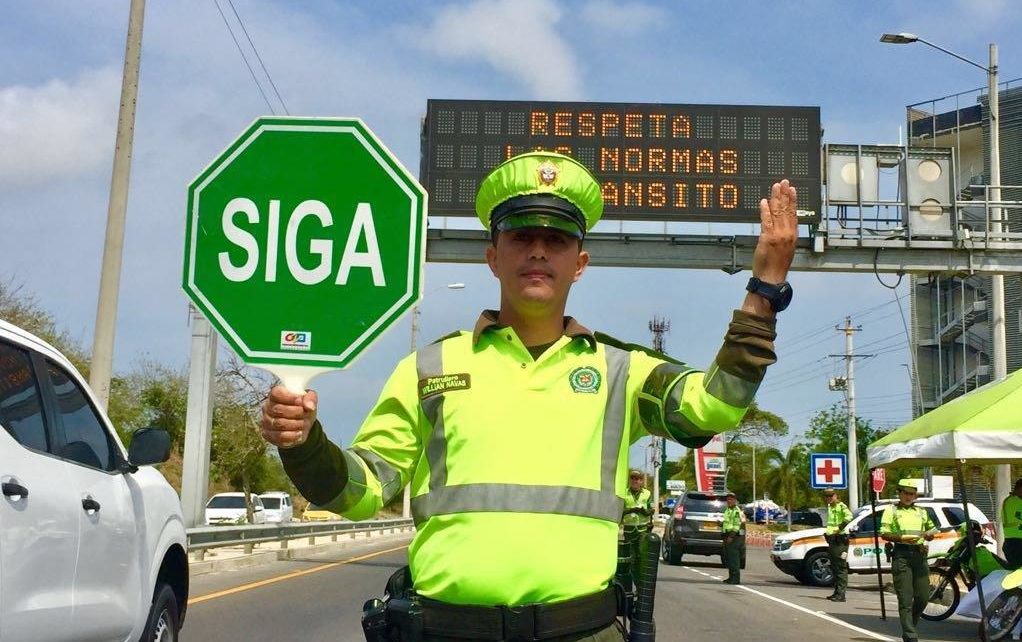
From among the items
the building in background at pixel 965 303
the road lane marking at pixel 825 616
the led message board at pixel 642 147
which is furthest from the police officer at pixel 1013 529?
the building in background at pixel 965 303

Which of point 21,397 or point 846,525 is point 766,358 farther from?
point 846,525

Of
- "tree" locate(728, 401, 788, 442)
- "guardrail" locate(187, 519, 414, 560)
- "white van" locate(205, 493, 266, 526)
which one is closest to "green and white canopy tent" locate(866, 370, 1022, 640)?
"guardrail" locate(187, 519, 414, 560)

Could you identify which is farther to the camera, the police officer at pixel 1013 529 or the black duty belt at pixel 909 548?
the black duty belt at pixel 909 548

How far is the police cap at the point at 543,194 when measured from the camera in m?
3.01

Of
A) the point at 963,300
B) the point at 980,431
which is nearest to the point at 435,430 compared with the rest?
the point at 980,431

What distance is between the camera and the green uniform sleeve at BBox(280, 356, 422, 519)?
271 cm

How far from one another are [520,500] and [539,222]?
647 mm

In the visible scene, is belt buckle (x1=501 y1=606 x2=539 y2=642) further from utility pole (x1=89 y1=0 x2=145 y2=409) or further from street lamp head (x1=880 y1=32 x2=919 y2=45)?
street lamp head (x1=880 y1=32 x2=919 y2=45)

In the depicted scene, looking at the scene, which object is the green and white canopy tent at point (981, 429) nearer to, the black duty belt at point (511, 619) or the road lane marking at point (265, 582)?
the road lane marking at point (265, 582)

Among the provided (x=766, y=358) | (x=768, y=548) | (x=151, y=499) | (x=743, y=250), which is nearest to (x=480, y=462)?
(x=766, y=358)

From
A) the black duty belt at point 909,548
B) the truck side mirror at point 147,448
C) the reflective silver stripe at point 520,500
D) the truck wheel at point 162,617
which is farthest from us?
the black duty belt at point 909,548

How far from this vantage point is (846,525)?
22.6 meters

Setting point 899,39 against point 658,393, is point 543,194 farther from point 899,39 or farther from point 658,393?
point 899,39

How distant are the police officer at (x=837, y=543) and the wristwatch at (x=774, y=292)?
19.2 m
